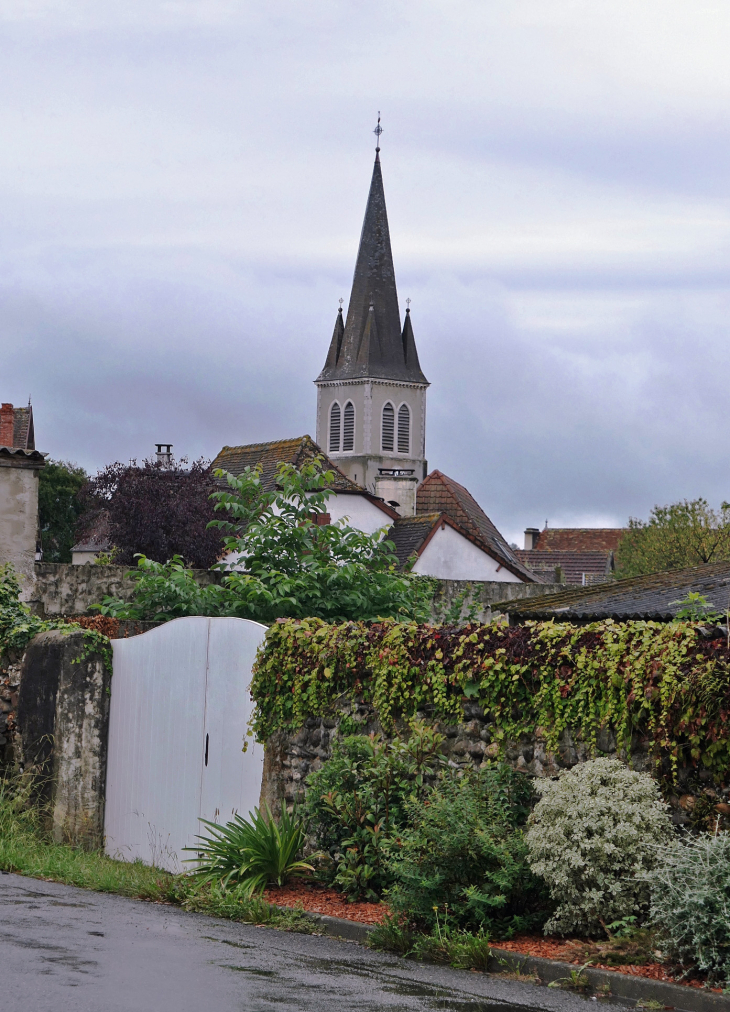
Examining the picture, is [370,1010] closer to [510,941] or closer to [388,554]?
[510,941]

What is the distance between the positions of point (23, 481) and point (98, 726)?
9.31 metres

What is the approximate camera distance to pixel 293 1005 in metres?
6.04

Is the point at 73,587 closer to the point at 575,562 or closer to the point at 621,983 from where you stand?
the point at 621,983

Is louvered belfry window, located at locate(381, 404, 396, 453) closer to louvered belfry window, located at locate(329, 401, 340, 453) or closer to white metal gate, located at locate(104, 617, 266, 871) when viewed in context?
louvered belfry window, located at locate(329, 401, 340, 453)

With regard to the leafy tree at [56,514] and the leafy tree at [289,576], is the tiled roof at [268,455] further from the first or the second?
the leafy tree at [56,514]

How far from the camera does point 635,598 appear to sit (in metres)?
17.0

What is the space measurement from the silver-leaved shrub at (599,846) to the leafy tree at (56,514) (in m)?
63.8

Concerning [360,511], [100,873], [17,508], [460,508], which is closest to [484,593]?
[17,508]

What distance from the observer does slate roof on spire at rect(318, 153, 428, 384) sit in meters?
101

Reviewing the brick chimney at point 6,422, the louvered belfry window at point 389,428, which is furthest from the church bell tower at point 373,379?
the brick chimney at point 6,422

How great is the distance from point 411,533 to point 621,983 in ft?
105

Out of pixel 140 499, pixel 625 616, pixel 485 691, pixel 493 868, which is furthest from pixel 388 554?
pixel 140 499

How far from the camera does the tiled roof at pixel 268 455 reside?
115 feet

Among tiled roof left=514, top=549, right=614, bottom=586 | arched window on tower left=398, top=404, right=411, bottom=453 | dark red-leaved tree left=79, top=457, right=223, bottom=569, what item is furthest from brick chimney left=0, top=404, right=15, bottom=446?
arched window on tower left=398, top=404, right=411, bottom=453
